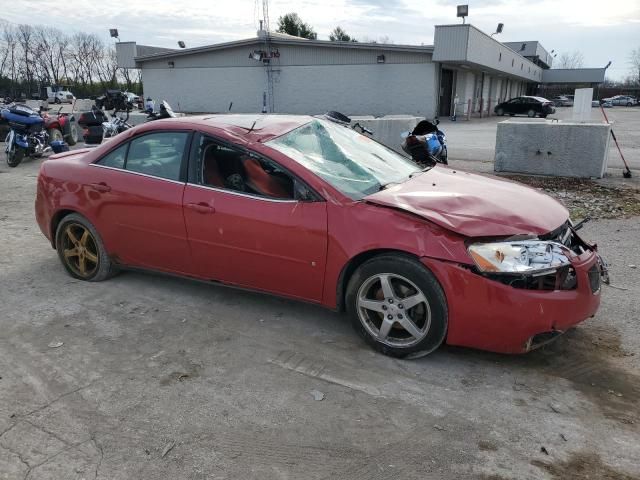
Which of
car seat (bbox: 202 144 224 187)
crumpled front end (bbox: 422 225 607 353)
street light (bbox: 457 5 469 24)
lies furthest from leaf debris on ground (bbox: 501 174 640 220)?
street light (bbox: 457 5 469 24)

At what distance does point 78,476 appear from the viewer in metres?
2.49

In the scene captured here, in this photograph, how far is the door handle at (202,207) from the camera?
396 cm

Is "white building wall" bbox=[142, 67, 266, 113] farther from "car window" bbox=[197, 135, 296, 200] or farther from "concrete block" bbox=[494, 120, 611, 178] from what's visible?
"car window" bbox=[197, 135, 296, 200]

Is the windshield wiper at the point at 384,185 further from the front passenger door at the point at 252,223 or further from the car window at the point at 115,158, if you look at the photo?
the car window at the point at 115,158

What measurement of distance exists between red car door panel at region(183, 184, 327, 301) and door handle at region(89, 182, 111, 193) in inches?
35.4

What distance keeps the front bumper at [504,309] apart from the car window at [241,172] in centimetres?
119

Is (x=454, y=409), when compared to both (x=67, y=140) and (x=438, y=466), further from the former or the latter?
(x=67, y=140)

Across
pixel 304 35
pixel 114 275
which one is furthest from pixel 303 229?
pixel 304 35

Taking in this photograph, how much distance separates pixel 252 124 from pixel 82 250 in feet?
6.79

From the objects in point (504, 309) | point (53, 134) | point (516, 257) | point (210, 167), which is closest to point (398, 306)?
point (504, 309)

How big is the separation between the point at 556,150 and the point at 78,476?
9.23 metres

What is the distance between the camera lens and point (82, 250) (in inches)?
194

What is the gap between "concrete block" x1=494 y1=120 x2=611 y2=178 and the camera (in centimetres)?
918

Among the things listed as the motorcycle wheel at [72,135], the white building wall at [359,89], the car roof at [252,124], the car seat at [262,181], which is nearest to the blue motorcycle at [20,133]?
the motorcycle wheel at [72,135]
